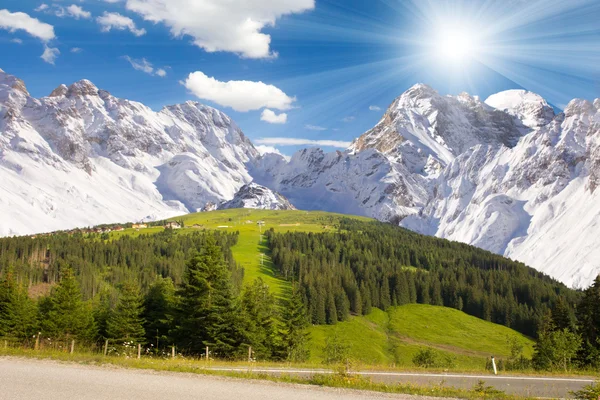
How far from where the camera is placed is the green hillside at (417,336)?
133188mm

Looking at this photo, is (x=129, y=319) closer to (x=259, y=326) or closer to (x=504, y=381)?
(x=259, y=326)

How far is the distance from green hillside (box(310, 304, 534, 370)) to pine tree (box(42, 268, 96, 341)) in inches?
2534

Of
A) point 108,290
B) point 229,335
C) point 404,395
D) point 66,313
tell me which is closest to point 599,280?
point 229,335

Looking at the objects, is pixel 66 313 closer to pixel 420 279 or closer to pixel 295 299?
pixel 295 299

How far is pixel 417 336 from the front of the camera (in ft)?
502

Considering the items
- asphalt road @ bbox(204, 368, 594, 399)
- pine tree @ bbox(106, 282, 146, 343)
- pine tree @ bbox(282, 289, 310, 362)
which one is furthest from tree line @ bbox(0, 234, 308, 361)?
asphalt road @ bbox(204, 368, 594, 399)

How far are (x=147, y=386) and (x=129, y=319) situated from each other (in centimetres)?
4396

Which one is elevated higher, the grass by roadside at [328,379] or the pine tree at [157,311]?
the pine tree at [157,311]

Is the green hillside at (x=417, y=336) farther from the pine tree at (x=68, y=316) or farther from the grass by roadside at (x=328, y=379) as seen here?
the grass by roadside at (x=328, y=379)

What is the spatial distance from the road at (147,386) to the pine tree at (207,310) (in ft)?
72.6

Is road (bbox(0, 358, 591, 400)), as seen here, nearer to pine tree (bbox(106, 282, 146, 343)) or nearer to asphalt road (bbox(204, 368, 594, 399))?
asphalt road (bbox(204, 368, 594, 399))

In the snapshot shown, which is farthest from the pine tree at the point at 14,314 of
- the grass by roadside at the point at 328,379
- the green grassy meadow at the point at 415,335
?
the green grassy meadow at the point at 415,335

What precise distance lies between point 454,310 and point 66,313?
494 ft

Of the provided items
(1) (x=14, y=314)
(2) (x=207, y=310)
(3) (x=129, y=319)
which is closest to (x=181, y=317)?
(2) (x=207, y=310)
